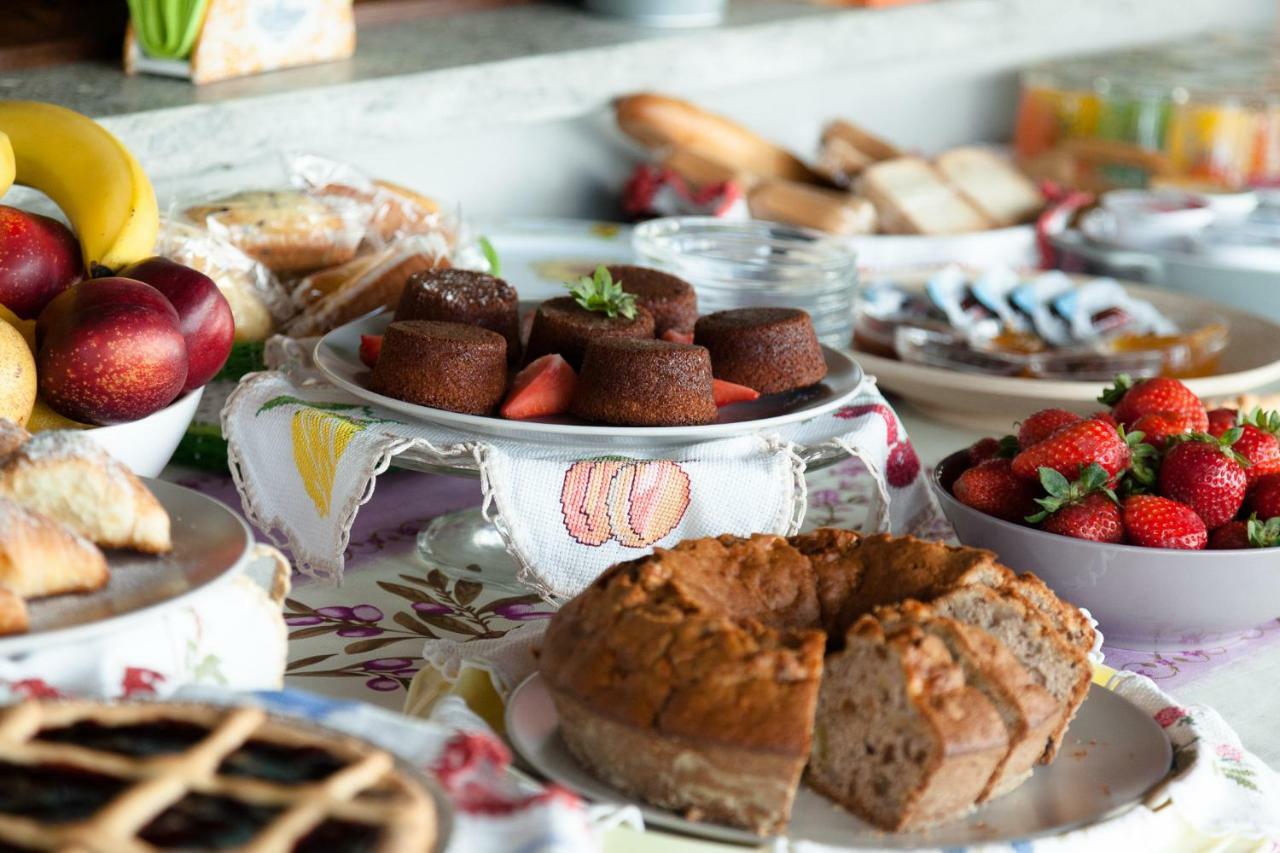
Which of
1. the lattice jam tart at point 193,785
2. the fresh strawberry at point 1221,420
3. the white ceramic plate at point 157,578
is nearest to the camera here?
the lattice jam tart at point 193,785

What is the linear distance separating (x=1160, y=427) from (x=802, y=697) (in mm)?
580

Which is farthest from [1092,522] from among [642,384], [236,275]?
[236,275]

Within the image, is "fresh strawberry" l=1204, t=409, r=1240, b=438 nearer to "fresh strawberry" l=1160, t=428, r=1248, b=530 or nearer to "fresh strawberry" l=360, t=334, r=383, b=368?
"fresh strawberry" l=1160, t=428, r=1248, b=530

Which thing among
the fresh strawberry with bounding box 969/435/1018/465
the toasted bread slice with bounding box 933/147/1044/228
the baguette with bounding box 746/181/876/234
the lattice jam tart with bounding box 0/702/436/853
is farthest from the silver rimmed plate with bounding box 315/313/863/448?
the toasted bread slice with bounding box 933/147/1044/228

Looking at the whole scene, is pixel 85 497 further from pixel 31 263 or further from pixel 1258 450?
pixel 1258 450

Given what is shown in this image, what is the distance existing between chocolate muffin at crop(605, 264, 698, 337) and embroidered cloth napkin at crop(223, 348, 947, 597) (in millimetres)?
175

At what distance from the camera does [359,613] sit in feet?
3.85

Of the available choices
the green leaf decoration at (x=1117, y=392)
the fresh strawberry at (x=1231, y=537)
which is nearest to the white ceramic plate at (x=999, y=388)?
the green leaf decoration at (x=1117, y=392)

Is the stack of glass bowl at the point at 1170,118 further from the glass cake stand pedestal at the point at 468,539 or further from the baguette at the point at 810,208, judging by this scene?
the glass cake stand pedestal at the point at 468,539

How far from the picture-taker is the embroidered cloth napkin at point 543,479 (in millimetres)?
1092

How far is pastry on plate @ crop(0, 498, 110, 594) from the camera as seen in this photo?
771mm

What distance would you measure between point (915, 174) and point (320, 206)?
1138 mm

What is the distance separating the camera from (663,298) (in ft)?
4.42

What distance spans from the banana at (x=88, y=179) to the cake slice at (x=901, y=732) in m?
0.70
